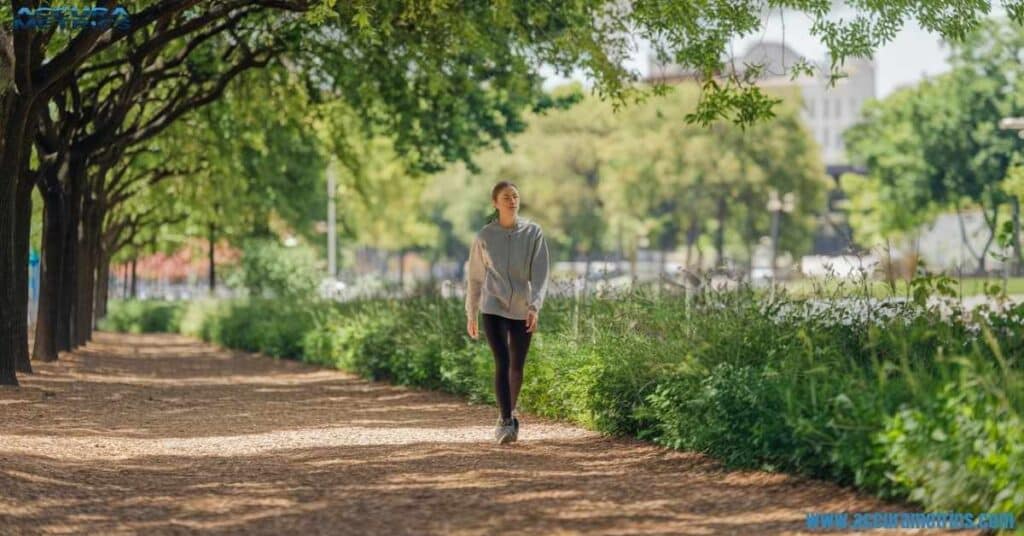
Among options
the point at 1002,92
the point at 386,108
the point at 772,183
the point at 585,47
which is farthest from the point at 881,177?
the point at 585,47

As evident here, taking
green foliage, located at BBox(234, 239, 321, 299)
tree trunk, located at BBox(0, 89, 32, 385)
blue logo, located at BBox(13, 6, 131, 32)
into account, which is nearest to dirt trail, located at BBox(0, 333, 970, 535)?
tree trunk, located at BBox(0, 89, 32, 385)

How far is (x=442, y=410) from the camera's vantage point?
16.0 meters

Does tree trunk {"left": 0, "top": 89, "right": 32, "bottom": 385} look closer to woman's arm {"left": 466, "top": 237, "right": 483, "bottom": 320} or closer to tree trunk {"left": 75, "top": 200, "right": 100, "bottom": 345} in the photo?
woman's arm {"left": 466, "top": 237, "right": 483, "bottom": 320}

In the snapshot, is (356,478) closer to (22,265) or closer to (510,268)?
(510,268)

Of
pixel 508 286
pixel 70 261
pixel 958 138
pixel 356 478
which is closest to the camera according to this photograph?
pixel 356 478

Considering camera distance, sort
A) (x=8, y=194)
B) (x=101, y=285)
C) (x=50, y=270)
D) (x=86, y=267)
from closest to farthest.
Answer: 1. (x=8, y=194)
2. (x=50, y=270)
3. (x=86, y=267)
4. (x=101, y=285)

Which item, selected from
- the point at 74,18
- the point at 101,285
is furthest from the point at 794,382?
the point at 101,285

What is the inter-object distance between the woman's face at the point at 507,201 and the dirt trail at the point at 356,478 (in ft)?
5.76

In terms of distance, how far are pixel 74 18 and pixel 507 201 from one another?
21.2ft

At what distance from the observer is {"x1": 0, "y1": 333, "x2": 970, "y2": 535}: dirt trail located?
812 cm

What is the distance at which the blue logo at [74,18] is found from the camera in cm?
1619

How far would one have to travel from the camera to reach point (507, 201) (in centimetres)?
1180

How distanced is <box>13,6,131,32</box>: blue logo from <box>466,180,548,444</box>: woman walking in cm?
607

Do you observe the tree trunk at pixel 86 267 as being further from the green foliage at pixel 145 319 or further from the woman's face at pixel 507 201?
the woman's face at pixel 507 201
